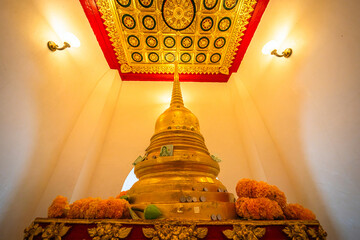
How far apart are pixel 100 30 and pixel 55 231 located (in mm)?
3858

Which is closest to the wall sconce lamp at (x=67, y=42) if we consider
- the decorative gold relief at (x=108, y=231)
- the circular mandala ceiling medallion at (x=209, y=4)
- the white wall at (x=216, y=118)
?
the white wall at (x=216, y=118)

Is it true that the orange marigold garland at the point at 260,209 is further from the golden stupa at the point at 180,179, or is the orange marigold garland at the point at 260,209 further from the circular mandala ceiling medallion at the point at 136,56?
the circular mandala ceiling medallion at the point at 136,56

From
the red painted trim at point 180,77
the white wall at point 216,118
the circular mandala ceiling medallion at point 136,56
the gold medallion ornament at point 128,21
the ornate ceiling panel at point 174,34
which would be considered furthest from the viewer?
the red painted trim at point 180,77

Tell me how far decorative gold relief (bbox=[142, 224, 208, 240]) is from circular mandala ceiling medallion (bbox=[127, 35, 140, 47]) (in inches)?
162

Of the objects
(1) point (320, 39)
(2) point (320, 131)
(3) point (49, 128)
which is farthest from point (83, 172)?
(1) point (320, 39)

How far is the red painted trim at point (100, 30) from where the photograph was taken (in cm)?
307

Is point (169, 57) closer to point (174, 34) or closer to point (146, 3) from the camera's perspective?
point (174, 34)

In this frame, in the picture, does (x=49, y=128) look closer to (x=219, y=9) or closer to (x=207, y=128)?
(x=207, y=128)

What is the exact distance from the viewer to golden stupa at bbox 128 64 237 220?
1146 mm

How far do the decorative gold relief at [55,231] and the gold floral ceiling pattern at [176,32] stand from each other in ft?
12.5

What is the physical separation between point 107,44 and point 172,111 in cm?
284

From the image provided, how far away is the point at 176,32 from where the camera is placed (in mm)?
3783

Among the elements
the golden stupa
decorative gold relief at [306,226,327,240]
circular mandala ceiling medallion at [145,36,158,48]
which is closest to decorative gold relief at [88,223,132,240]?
the golden stupa

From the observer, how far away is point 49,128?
229cm
